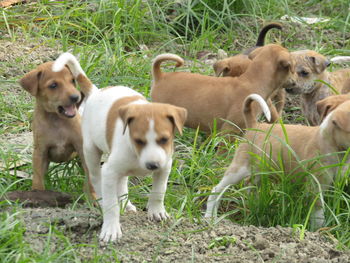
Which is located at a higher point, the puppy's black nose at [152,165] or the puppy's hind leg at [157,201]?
the puppy's black nose at [152,165]

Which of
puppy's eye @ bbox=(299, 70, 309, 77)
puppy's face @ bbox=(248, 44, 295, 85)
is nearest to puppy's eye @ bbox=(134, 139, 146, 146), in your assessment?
puppy's face @ bbox=(248, 44, 295, 85)

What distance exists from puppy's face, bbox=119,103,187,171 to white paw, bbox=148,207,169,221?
0.60 meters

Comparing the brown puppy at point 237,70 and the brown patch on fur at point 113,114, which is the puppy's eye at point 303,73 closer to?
the brown puppy at point 237,70

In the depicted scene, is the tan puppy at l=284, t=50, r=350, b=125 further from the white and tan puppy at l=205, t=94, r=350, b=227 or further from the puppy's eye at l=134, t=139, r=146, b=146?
the puppy's eye at l=134, t=139, r=146, b=146

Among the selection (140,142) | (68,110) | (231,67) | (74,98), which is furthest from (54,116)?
(231,67)

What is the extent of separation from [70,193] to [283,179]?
190 centimetres

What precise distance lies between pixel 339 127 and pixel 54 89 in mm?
2523

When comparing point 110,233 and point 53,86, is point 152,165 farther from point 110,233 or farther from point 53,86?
point 53,86

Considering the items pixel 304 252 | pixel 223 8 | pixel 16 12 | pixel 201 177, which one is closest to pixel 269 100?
pixel 201 177

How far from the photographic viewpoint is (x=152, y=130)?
5.40 meters

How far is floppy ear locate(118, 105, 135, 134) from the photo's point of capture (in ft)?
18.0

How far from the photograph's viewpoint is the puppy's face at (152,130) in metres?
5.34

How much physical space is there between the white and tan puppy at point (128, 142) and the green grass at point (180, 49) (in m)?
0.41

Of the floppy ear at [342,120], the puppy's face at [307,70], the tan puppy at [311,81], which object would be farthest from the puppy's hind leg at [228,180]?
the puppy's face at [307,70]
